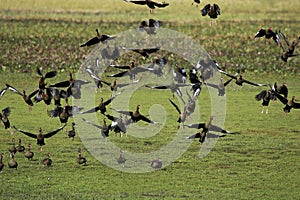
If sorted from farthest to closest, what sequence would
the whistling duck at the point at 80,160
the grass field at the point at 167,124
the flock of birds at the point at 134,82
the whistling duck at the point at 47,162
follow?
the whistling duck at the point at 80,160, the whistling duck at the point at 47,162, the grass field at the point at 167,124, the flock of birds at the point at 134,82

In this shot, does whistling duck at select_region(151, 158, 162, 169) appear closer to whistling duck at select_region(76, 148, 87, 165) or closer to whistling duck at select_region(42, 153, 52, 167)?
whistling duck at select_region(76, 148, 87, 165)

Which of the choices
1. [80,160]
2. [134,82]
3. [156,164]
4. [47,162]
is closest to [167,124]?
[156,164]

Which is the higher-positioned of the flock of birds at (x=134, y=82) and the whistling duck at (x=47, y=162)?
the flock of birds at (x=134, y=82)

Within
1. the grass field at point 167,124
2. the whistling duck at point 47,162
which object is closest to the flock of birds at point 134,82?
the whistling duck at point 47,162

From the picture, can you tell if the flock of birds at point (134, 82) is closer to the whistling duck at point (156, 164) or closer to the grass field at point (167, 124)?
the whistling duck at point (156, 164)

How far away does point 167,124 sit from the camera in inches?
455

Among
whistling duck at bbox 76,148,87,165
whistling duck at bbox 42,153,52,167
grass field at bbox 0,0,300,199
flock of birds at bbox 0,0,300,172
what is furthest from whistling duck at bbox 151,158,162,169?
whistling duck at bbox 42,153,52,167

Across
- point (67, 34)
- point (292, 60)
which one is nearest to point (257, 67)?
point (292, 60)

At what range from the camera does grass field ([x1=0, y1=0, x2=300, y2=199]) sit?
26.3 ft

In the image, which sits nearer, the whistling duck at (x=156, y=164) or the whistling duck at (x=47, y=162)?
the whistling duck at (x=47, y=162)

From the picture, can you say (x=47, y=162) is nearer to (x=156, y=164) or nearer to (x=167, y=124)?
(x=156, y=164)

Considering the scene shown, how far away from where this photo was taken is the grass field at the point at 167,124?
26.3 feet

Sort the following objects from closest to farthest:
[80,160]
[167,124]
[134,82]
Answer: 1. [134,82]
2. [80,160]
3. [167,124]

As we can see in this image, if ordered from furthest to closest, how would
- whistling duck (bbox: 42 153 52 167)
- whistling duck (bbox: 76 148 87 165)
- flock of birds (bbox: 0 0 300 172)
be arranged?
whistling duck (bbox: 76 148 87 165), whistling duck (bbox: 42 153 52 167), flock of birds (bbox: 0 0 300 172)
